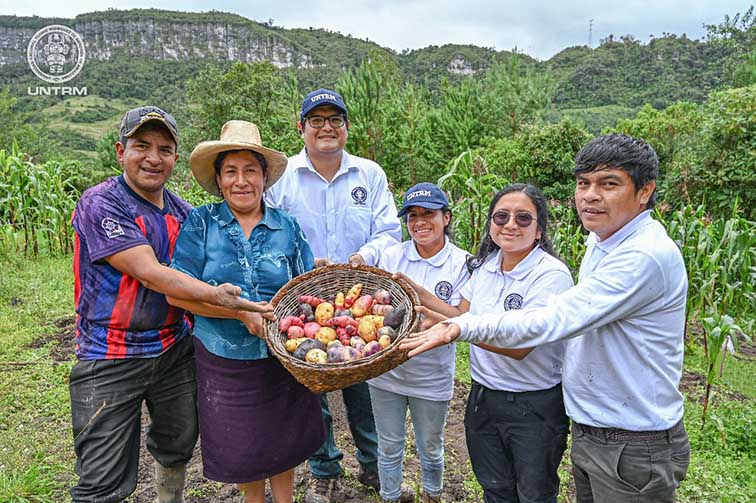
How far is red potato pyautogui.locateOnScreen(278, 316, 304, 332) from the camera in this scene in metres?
2.25

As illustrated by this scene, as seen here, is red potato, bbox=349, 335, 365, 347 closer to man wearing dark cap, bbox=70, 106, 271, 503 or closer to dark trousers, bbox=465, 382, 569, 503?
man wearing dark cap, bbox=70, 106, 271, 503

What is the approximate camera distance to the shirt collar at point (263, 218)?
2.27 m

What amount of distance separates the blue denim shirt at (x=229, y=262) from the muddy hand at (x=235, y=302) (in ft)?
0.59

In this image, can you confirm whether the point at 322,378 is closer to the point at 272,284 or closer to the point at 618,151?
the point at 272,284

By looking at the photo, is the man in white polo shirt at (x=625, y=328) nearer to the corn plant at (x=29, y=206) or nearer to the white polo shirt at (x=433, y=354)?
the white polo shirt at (x=433, y=354)

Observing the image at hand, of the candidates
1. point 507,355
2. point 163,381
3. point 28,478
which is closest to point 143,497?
point 28,478

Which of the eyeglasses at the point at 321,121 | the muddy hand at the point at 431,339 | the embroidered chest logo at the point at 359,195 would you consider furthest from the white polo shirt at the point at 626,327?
the eyeglasses at the point at 321,121

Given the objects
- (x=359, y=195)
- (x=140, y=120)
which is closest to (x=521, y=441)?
(x=359, y=195)

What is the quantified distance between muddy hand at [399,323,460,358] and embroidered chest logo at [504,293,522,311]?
0.39m

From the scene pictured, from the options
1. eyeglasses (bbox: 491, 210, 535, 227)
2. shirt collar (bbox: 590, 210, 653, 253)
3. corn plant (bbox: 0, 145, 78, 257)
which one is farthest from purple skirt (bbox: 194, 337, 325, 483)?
corn plant (bbox: 0, 145, 78, 257)

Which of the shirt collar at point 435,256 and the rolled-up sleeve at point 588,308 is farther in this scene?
the shirt collar at point 435,256

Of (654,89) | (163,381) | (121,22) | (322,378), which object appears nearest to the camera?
(322,378)

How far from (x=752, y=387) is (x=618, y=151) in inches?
197

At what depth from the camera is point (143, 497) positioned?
3.02 metres
